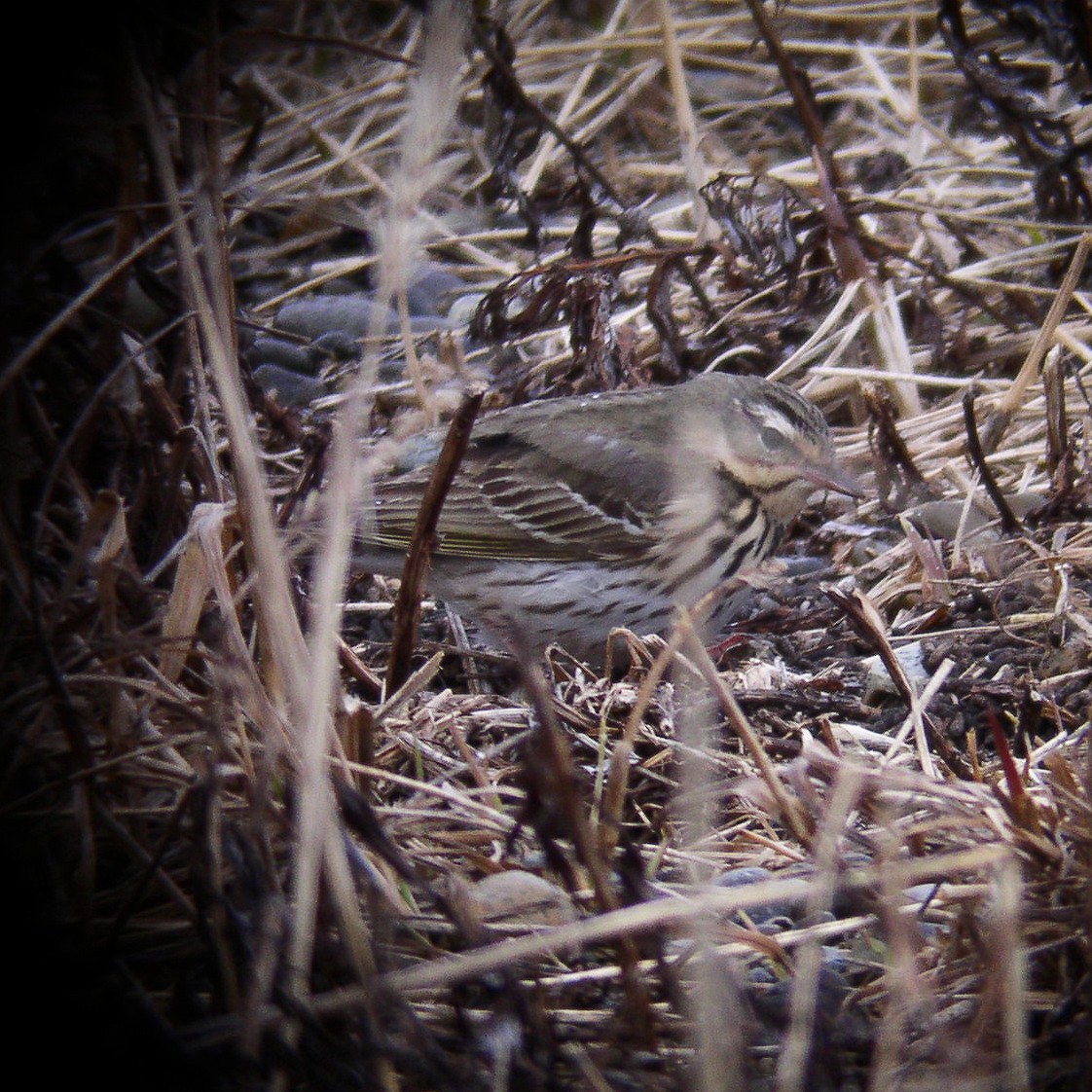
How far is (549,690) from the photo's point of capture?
11.6 feet

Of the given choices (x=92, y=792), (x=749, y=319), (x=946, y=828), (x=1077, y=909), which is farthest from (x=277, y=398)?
(x=1077, y=909)

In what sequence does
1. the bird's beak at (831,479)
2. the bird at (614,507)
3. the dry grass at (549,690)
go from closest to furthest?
the dry grass at (549,690), the bird's beak at (831,479), the bird at (614,507)

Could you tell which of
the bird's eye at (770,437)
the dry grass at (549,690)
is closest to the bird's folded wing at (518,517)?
the dry grass at (549,690)

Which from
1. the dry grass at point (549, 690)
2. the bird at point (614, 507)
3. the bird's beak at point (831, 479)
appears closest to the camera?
the dry grass at point (549, 690)

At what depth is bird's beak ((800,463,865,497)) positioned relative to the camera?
4152 millimetres

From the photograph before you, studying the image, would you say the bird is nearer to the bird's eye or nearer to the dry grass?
the bird's eye

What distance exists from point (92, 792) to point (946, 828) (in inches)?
65.8

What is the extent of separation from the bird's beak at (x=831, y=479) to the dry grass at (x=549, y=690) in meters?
0.30

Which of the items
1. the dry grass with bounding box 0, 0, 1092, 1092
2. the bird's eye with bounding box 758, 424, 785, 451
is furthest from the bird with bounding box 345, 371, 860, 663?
the dry grass with bounding box 0, 0, 1092, 1092

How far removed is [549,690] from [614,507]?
3.26ft

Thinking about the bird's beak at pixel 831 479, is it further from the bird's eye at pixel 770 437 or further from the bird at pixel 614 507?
the bird's eye at pixel 770 437

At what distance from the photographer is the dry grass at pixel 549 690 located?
6.36ft

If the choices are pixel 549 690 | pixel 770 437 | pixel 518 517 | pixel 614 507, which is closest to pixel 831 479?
pixel 770 437

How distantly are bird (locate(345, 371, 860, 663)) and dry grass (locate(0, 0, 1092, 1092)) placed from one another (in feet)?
0.83
